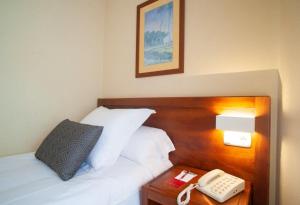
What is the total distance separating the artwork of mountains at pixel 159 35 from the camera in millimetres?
1531

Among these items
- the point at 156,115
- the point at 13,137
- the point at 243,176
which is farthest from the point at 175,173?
the point at 13,137

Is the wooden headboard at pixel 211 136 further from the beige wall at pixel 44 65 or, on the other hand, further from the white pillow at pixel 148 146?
the beige wall at pixel 44 65

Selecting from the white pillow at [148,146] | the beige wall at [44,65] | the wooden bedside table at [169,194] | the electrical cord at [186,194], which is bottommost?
the wooden bedside table at [169,194]

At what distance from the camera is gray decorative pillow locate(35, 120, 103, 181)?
99 cm

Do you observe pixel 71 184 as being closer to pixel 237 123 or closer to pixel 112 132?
pixel 112 132

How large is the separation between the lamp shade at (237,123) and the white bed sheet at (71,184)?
0.53 metres

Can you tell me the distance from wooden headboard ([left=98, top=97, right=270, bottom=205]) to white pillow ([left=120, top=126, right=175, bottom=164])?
8 centimetres

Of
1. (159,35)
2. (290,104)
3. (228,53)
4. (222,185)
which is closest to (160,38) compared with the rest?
(159,35)

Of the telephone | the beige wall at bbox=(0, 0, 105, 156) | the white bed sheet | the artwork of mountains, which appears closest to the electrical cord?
the telephone

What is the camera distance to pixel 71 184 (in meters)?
0.90

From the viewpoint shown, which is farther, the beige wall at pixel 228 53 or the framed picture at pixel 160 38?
the framed picture at pixel 160 38

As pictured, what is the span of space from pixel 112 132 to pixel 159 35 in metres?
0.96

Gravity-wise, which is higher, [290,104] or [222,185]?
[290,104]

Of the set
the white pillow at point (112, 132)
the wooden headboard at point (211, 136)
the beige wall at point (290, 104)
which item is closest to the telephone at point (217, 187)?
the wooden headboard at point (211, 136)
